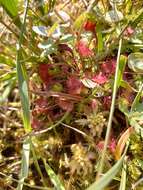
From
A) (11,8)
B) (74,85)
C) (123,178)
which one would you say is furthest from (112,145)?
(11,8)

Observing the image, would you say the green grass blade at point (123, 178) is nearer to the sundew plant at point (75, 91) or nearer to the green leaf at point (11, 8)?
the sundew plant at point (75, 91)

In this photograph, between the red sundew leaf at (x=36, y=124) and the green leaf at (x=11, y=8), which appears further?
the red sundew leaf at (x=36, y=124)

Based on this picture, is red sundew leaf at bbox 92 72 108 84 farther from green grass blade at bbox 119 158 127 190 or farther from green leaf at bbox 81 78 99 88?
green grass blade at bbox 119 158 127 190

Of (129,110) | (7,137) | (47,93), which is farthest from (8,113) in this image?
(129,110)

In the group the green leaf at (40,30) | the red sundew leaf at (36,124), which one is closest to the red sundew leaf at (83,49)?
the green leaf at (40,30)

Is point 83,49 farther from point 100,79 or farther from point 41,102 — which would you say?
point 41,102

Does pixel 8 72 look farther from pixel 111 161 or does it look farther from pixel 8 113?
pixel 111 161
